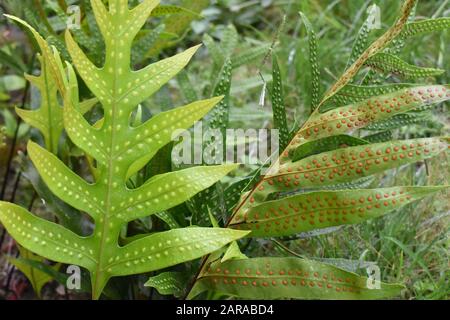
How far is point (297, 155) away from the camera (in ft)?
3.69

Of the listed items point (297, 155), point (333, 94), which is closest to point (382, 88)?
point (333, 94)

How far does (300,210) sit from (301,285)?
0.39 ft

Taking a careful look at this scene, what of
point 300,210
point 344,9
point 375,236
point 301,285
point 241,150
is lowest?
point 301,285

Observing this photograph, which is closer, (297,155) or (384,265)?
(297,155)

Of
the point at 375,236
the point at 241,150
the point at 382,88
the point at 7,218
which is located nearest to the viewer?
the point at 7,218

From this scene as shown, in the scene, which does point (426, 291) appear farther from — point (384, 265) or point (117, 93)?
point (117, 93)

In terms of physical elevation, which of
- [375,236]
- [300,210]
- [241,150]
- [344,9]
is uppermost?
[344,9]

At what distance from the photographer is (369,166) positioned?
3.21 feet

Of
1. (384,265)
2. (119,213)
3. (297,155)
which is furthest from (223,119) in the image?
(384,265)

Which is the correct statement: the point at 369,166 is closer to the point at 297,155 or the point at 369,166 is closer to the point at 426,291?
the point at 297,155

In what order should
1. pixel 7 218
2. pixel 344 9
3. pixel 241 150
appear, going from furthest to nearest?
pixel 344 9 < pixel 241 150 < pixel 7 218

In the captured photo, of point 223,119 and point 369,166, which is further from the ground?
point 223,119

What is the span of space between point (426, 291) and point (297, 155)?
1.63 feet

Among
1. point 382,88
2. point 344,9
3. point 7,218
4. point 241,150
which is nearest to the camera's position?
point 7,218
